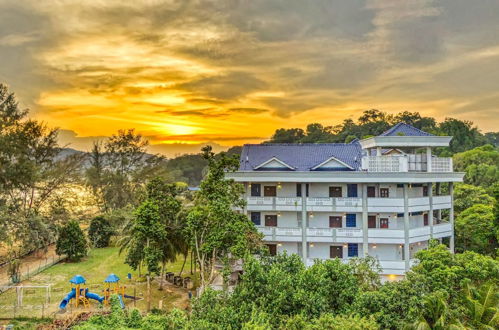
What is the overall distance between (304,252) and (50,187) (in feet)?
92.7

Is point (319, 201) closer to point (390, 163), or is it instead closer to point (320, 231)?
point (320, 231)

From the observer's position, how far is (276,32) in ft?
92.0

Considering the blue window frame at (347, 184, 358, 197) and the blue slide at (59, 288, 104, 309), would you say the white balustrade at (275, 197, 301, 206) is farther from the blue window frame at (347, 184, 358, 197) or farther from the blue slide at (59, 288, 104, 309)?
the blue slide at (59, 288, 104, 309)

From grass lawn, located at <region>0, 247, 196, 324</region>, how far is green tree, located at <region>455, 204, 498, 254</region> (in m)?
22.9

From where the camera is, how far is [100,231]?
41969 mm

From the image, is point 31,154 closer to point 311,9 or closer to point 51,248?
point 51,248

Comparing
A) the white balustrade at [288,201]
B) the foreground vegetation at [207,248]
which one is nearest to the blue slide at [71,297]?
the foreground vegetation at [207,248]

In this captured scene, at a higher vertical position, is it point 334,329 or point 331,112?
point 331,112

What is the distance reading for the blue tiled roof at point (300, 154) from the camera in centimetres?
2980

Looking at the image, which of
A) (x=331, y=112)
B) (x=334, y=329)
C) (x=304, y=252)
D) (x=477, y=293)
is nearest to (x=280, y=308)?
(x=334, y=329)

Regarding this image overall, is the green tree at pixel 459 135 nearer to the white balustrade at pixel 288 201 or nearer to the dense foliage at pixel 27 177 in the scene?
the white balustrade at pixel 288 201

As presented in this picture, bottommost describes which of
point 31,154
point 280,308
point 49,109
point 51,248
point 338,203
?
point 51,248

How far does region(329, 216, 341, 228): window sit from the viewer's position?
2802 cm

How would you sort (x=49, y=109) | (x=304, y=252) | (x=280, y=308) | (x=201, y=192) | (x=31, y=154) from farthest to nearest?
(x=31, y=154), (x=49, y=109), (x=304, y=252), (x=201, y=192), (x=280, y=308)
